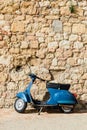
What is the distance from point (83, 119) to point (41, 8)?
114 inches

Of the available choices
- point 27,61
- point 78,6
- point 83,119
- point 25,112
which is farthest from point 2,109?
point 78,6

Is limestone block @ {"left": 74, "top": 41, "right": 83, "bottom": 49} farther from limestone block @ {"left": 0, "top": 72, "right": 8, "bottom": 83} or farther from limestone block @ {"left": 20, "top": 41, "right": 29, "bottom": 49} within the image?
limestone block @ {"left": 0, "top": 72, "right": 8, "bottom": 83}

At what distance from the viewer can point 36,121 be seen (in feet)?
24.9

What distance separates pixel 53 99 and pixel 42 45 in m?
1.39

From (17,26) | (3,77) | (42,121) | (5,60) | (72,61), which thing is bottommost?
(42,121)

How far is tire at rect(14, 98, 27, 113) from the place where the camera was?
27.9 ft

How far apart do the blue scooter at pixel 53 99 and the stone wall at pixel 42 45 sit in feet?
1.32

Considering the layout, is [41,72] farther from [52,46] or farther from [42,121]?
[42,121]

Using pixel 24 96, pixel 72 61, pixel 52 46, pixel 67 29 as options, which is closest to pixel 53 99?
pixel 24 96

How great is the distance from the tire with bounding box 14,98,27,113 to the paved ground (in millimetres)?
111

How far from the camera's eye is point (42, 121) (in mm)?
7586

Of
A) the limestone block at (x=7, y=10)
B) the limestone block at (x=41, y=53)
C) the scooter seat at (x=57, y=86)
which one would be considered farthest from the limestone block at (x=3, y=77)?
the limestone block at (x=7, y=10)

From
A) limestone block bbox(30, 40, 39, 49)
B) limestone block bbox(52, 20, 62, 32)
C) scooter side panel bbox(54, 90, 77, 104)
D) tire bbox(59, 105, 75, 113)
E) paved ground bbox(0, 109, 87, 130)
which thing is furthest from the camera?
limestone block bbox(52, 20, 62, 32)

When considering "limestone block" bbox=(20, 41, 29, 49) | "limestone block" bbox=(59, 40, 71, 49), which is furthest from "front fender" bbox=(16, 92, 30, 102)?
"limestone block" bbox=(59, 40, 71, 49)
